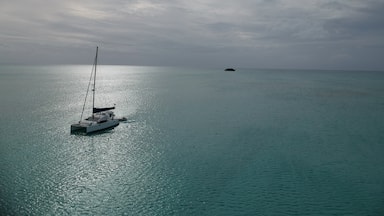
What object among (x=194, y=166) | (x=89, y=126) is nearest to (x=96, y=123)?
(x=89, y=126)

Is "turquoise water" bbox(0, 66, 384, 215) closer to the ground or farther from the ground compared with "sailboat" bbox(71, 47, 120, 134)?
closer to the ground

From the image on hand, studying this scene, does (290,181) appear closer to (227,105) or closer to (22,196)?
(22,196)

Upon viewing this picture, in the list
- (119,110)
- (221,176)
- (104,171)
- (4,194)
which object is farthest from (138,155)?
(119,110)

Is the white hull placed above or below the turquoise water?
above

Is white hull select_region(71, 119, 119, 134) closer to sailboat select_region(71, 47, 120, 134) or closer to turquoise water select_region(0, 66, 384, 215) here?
sailboat select_region(71, 47, 120, 134)

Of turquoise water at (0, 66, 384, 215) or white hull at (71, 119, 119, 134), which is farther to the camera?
white hull at (71, 119, 119, 134)

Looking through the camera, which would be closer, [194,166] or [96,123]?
[194,166]

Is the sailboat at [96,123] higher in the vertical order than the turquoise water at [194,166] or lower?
higher

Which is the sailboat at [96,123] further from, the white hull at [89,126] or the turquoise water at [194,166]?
the turquoise water at [194,166]

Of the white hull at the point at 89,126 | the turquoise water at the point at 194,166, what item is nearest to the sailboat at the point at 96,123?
the white hull at the point at 89,126

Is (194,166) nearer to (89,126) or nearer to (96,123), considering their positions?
(89,126)

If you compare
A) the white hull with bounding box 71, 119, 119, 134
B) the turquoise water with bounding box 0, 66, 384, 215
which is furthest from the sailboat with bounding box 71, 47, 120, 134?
the turquoise water with bounding box 0, 66, 384, 215

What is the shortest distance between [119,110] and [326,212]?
6169cm

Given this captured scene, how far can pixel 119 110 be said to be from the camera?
3007 inches
